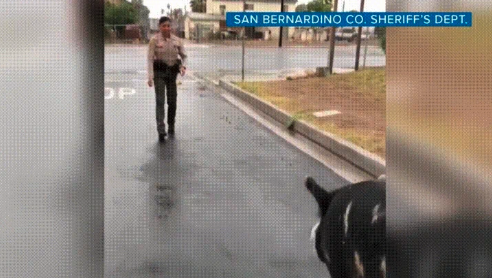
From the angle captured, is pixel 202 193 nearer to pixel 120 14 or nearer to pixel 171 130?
pixel 171 130

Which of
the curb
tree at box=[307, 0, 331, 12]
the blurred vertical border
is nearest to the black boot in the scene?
the curb

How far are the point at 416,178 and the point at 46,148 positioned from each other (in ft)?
4.90

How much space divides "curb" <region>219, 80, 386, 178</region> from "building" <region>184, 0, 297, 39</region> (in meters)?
0.37

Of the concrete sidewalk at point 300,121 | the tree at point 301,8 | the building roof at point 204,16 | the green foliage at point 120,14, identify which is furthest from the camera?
the concrete sidewalk at point 300,121

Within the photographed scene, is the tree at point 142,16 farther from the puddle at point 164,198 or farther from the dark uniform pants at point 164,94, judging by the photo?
the puddle at point 164,198

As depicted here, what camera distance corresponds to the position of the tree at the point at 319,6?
7.81 feet

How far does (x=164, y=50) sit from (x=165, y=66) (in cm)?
7

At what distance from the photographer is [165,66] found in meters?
2.61

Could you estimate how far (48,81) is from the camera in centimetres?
225

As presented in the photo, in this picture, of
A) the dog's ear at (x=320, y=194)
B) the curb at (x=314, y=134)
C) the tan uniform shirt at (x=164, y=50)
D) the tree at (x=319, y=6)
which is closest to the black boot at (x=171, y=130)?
the tan uniform shirt at (x=164, y=50)

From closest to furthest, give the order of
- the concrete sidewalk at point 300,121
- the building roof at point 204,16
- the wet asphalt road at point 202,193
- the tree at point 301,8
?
the tree at point 301,8 < the building roof at point 204,16 < the wet asphalt road at point 202,193 < the concrete sidewalk at point 300,121

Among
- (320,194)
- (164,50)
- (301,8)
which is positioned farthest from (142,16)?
(320,194)

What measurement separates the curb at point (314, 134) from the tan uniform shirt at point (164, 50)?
323mm

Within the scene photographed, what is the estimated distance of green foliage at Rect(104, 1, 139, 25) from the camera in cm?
224
